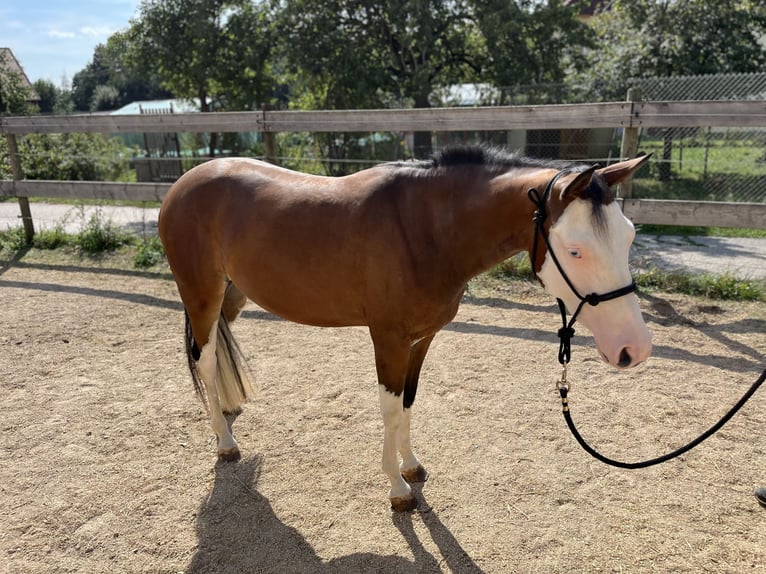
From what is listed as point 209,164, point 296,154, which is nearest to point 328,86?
point 296,154

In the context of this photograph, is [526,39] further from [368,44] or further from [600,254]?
[600,254]

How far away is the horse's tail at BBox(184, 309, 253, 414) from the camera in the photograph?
9.97 ft

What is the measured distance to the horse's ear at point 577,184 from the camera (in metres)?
1.59

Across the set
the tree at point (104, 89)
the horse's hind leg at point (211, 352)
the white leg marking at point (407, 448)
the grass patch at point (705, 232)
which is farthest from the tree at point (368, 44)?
the tree at point (104, 89)

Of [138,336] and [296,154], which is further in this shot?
[296,154]

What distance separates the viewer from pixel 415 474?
2.66 metres

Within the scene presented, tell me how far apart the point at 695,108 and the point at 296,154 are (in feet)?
25.0

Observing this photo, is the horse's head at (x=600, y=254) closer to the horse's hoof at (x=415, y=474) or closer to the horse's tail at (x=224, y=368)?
the horse's hoof at (x=415, y=474)

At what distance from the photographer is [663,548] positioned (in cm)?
218

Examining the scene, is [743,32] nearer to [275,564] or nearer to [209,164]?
[209,164]

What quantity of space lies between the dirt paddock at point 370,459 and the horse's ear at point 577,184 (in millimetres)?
1561

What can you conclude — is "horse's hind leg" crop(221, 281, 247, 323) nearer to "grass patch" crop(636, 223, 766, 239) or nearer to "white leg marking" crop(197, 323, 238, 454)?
"white leg marking" crop(197, 323, 238, 454)

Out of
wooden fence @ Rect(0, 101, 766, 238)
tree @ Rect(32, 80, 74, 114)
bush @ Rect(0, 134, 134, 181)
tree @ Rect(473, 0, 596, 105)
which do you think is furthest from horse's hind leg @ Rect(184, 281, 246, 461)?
tree @ Rect(32, 80, 74, 114)

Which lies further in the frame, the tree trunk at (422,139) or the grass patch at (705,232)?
the tree trunk at (422,139)
